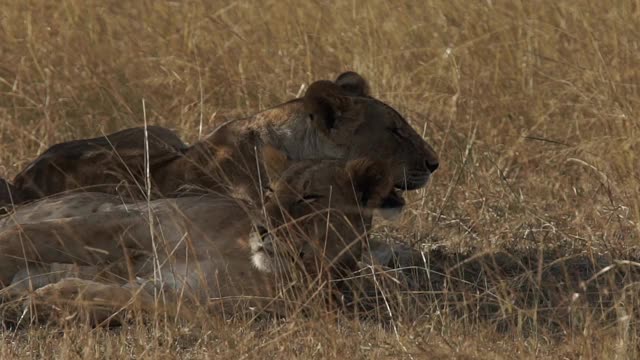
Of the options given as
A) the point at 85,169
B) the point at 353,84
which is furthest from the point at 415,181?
the point at 85,169

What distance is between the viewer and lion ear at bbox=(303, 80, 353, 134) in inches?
217

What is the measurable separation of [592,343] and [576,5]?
145 inches

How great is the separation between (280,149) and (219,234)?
87cm

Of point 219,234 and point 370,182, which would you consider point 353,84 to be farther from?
point 219,234

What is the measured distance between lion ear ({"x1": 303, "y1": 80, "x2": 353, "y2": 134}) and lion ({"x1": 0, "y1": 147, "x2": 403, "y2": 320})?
2.09ft

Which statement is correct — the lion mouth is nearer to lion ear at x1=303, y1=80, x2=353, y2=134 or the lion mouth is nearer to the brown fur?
lion ear at x1=303, y1=80, x2=353, y2=134

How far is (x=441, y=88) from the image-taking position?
7102 mm

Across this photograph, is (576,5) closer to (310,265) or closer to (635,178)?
(635,178)

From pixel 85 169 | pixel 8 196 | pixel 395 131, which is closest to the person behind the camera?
pixel 8 196

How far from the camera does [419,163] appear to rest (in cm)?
558

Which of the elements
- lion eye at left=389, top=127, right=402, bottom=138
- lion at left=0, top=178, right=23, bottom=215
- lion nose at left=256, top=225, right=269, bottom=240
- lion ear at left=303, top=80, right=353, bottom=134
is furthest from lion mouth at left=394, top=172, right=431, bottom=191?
lion at left=0, top=178, right=23, bottom=215

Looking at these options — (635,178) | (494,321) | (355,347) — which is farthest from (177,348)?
(635,178)

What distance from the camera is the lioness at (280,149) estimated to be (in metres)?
5.46

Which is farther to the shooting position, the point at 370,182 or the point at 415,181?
the point at 415,181
